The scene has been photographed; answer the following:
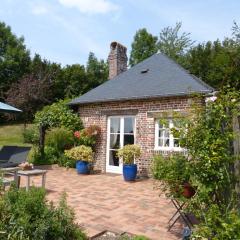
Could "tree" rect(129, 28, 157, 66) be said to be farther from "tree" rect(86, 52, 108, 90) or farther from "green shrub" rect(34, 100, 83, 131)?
"green shrub" rect(34, 100, 83, 131)

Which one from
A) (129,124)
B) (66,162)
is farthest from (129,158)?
(66,162)

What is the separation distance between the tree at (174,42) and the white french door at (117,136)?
81.1ft

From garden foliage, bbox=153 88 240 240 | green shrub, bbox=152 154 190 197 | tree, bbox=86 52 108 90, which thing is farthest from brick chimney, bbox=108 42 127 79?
tree, bbox=86 52 108 90

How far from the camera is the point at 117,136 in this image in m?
12.1

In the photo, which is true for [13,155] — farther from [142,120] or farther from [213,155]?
[213,155]

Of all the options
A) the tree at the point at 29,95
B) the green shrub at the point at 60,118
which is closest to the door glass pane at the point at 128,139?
the green shrub at the point at 60,118

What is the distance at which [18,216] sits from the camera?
388 cm

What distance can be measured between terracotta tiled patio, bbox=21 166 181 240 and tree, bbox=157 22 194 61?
27568 millimetres

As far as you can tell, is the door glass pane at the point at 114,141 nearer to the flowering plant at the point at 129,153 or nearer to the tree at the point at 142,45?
the flowering plant at the point at 129,153

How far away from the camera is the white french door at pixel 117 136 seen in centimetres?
1181

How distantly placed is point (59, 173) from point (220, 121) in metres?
8.76

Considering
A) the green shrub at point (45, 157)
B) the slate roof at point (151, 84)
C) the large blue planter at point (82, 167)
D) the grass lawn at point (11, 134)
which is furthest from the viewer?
the grass lawn at point (11, 134)

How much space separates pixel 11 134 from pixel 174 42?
2158 cm

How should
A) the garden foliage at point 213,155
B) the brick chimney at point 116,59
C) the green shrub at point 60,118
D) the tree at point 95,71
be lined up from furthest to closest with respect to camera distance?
the tree at point 95,71 < the brick chimney at point 116,59 < the green shrub at point 60,118 < the garden foliage at point 213,155
